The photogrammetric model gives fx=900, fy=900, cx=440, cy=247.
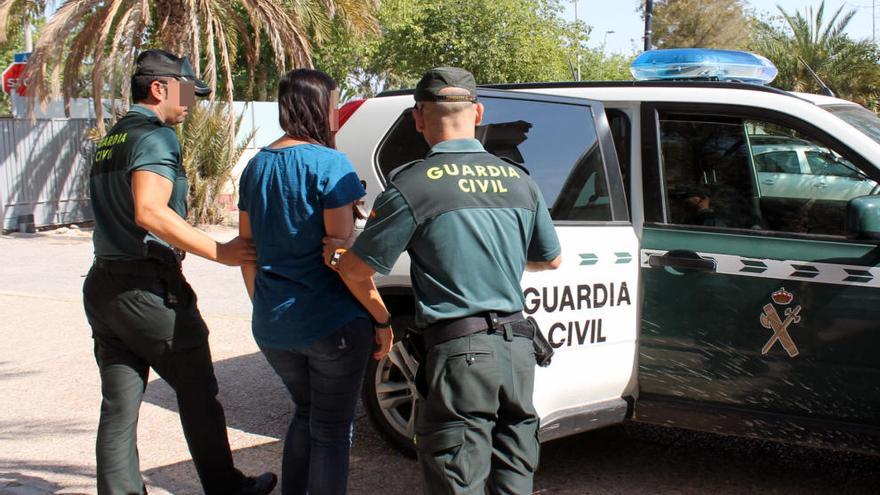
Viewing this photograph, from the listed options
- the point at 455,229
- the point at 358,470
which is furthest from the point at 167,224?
the point at 358,470

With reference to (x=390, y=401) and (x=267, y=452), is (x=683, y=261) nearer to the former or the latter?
(x=390, y=401)

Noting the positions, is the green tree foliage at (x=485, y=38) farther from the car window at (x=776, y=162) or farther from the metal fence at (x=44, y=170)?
the car window at (x=776, y=162)

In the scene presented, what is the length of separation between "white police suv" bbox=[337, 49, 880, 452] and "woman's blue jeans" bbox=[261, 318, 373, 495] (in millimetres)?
848

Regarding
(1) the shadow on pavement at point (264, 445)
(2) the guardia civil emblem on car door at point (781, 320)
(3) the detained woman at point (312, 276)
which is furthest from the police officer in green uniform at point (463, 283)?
(1) the shadow on pavement at point (264, 445)

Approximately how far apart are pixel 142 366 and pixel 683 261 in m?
2.24

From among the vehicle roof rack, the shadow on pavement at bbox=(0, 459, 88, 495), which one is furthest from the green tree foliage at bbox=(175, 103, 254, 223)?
the vehicle roof rack

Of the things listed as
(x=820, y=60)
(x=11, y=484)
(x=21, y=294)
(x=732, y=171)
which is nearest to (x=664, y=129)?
(x=732, y=171)

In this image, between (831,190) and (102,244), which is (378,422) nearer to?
(102,244)

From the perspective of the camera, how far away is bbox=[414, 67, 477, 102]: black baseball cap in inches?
105

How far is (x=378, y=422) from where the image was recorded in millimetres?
4324

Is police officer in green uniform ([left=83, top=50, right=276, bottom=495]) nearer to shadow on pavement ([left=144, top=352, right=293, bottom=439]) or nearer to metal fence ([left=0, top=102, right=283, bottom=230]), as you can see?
shadow on pavement ([left=144, top=352, right=293, bottom=439])

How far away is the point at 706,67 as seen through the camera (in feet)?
14.9

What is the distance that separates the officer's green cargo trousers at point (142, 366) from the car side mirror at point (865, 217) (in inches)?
99.9

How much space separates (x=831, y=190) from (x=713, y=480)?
141 cm
